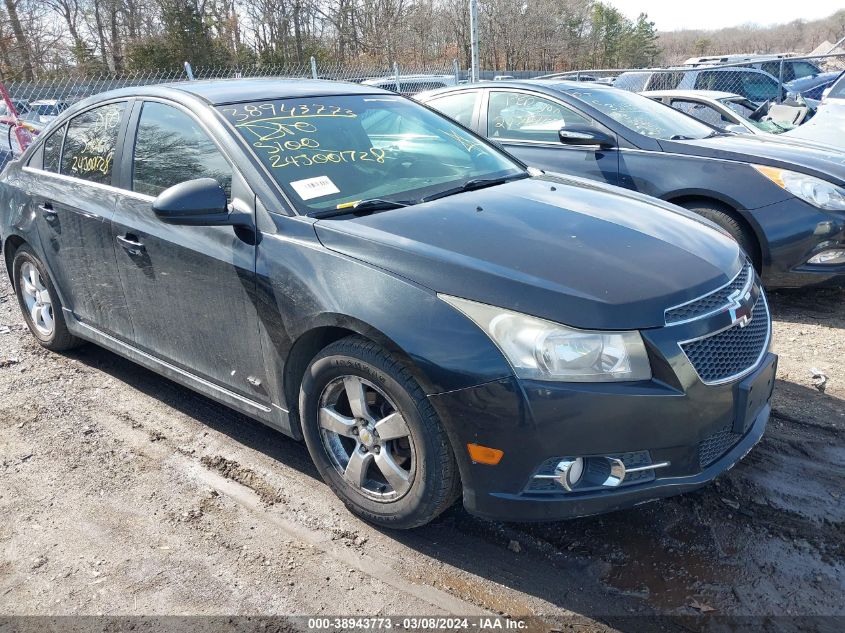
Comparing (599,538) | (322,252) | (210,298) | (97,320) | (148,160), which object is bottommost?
(599,538)

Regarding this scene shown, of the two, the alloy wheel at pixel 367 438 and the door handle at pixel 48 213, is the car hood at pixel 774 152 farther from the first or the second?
the door handle at pixel 48 213

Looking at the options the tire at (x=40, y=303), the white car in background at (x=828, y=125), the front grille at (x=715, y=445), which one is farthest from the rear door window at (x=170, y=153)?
the white car in background at (x=828, y=125)

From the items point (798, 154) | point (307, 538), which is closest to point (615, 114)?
point (798, 154)

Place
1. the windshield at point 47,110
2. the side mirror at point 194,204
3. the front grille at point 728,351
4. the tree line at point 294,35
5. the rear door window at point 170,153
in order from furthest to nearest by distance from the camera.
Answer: the tree line at point 294,35 → the windshield at point 47,110 → the rear door window at point 170,153 → the side mirror at point 194,204 → the front grille at point 728,351

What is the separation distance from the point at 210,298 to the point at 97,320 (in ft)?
4.14

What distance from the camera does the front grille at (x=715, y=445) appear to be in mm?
2420

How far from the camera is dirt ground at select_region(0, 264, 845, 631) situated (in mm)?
2404

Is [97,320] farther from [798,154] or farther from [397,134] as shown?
[798,154]

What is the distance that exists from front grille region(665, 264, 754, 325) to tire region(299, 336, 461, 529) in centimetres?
89

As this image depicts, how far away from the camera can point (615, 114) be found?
19.0 feet

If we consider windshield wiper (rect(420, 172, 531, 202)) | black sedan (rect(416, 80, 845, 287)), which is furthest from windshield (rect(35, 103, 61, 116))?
windshield wiper (rect(420, 172, 531, 202))

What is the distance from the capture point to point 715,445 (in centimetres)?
248

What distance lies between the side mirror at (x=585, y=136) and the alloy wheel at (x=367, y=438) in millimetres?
3356

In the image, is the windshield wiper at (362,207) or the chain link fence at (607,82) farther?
the chain link fence at (607,82)
